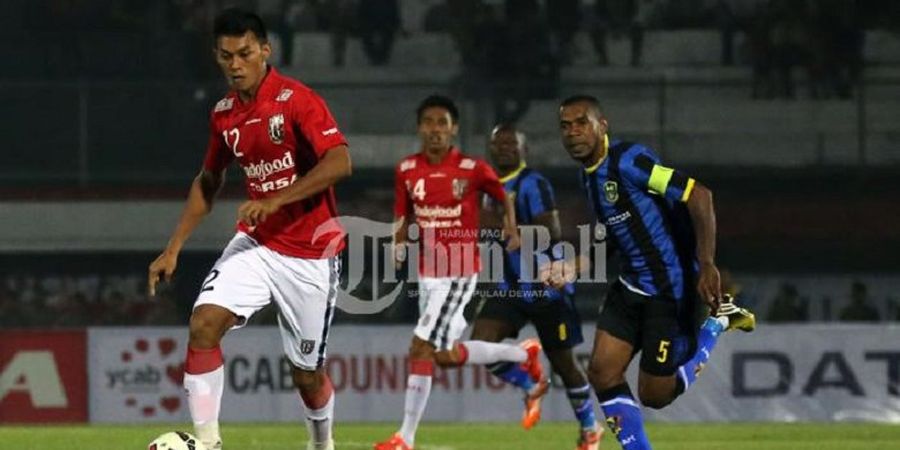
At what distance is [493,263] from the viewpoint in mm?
15406

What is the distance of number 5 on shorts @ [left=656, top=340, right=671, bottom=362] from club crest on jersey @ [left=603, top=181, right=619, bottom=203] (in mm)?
793

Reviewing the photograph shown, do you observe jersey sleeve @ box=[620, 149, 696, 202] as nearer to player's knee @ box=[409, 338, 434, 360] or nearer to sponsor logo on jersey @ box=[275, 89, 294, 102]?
sponsor logo on jersey @ box=[275, 89, 294, 102]

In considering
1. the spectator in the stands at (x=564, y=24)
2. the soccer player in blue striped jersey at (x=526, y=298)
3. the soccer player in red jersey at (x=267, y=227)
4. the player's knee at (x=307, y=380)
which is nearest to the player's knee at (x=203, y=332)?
the soccer player in red jersey at (x=267, y=227)

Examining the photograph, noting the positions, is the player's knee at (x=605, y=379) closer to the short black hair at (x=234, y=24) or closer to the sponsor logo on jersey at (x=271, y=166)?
the sponsor logo on jersey at (x=271, y=166)

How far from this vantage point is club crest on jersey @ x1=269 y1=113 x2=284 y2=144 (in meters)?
8.55

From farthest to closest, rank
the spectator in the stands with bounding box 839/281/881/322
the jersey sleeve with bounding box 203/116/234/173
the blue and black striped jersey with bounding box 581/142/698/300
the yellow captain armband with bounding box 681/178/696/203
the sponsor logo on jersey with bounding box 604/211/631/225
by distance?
the spectator in the stands with bounding box 839/281/881/322 < the sponsor logo on jersey with bounding box 604/211/631/225 < the blue and black striped jersey with bounding box 581/142/698/300 < the yellow captain armband with bounding box 681/178/696/203 < the jersey sleeve with bounding box 203/116/234/173

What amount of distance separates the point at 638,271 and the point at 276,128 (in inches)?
84.4

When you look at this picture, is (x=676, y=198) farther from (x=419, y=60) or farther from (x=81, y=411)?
(x=419, y=60)

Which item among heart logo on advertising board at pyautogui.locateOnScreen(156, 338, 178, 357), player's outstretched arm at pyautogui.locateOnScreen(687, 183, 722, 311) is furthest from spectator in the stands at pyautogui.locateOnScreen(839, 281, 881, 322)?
player's outstretched arm at pyautogui.locateOnScreen(687, 183, 722, 311)

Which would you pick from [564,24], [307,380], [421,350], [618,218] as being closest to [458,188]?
[421,350]

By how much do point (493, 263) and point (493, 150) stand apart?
2375 millimetres

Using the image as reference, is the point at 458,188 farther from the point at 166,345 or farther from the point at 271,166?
the point at 166,345

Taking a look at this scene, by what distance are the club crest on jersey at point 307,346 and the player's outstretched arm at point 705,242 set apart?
185 cm

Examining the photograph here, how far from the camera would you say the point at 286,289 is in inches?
347
